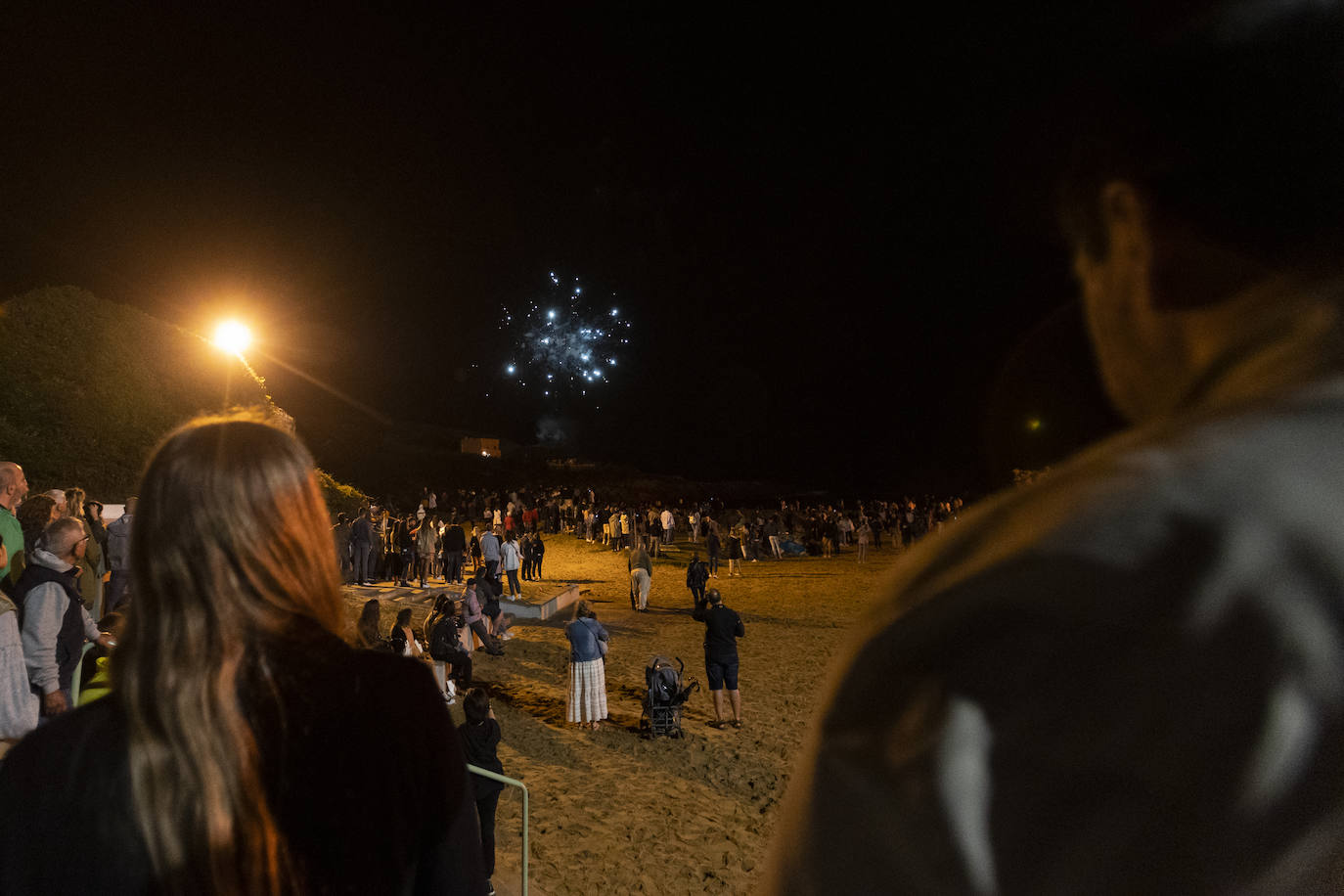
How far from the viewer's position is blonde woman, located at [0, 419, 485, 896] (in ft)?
3.78

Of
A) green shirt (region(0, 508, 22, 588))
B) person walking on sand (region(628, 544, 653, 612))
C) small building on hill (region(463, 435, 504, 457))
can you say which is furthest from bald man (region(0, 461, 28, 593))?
small building on hill (region(463, 435, 504, 457))

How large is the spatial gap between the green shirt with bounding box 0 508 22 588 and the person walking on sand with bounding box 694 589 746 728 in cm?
655

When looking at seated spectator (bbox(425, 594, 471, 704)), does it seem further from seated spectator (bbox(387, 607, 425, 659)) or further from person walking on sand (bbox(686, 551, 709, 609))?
person walking on sand (bbox(686, 551, 709, 609))

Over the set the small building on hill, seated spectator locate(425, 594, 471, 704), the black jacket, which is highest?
the small building on hill

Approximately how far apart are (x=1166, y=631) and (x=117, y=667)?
4.92ft

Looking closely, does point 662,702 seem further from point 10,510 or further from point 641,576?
point 641,576

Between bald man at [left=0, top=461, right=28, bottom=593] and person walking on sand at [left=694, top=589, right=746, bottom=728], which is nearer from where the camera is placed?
bald man at [left=0, top=461, right=28, bottom=593]

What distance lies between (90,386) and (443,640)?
12192mm

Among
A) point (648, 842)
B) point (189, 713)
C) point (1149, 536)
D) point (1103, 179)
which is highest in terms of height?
point (1103, 179)

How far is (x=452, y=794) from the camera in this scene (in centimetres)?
135

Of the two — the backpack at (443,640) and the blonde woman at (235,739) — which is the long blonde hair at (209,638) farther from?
the backpack at (443,640)

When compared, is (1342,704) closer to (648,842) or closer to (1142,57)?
(1142,57)

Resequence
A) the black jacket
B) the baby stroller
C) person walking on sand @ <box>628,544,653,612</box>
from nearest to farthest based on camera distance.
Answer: the black jacket < the baby stroller < person walking on sand @ <box>628,544,653,612</box>

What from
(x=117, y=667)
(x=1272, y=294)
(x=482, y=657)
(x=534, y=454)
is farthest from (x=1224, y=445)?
(x=534, y=454)
